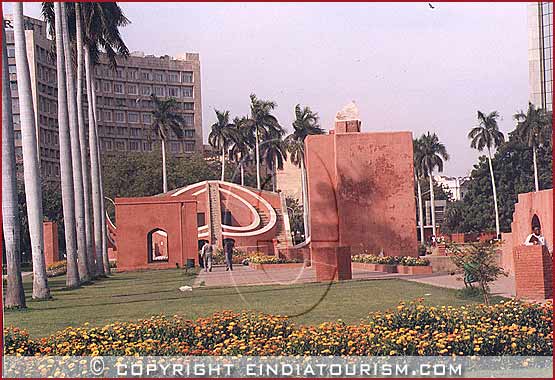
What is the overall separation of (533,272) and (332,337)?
514 centimetres

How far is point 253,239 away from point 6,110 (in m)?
22.3

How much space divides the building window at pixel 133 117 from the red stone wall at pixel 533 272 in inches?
1024

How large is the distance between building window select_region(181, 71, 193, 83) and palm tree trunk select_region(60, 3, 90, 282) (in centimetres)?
Answer: 258

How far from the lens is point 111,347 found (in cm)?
786

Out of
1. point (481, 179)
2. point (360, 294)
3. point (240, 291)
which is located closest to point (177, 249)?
point (240, 291)

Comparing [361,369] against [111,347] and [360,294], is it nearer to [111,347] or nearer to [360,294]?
[111,347]

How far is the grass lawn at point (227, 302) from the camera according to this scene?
1166 centimetres

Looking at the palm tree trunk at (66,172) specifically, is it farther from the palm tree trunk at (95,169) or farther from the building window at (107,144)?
the building window at (107,144)

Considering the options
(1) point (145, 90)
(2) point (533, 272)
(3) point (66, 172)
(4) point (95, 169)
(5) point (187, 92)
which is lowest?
(2) point (533, 272)

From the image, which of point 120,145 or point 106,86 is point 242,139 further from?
point 120,145

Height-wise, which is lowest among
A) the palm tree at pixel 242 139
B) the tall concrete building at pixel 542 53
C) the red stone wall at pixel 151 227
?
the red stone wall at pixel 151 227

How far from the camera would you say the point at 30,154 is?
51.9 ft

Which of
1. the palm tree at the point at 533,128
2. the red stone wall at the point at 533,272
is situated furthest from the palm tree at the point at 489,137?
the red stone wall at the point at 533,272

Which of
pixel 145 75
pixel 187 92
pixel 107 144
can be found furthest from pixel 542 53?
pixel 187 92
